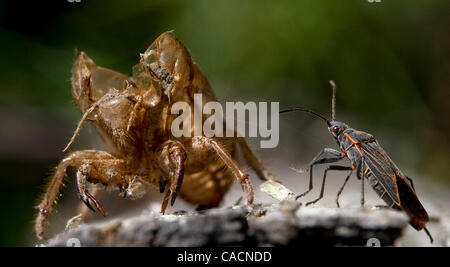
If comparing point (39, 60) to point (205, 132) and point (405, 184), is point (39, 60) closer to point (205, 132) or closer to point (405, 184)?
Answer: point (205, 132)

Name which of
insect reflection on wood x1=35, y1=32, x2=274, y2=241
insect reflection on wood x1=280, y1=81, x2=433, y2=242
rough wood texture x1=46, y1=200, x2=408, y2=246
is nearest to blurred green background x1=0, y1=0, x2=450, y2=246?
insect reflection on wood x1=35, y1=32, x2=274, y2=241

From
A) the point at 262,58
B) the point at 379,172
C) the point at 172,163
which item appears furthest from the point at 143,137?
the point at 262,58

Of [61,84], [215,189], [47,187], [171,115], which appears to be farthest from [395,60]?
[47,187]

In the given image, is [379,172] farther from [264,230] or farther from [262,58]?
[262,58]

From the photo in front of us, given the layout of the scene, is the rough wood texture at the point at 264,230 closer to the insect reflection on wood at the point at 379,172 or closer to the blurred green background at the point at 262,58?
the insect reflection on wood at the point at 379,172

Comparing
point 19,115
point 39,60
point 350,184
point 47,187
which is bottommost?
point 47,187

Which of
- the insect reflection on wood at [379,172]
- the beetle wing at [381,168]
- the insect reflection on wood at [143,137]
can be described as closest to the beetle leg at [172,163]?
the insect reflection on wood at [143,137]
